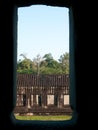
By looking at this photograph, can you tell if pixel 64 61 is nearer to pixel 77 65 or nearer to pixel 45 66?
pixel 45 66

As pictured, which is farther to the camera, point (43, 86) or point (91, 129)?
point (43, 86)

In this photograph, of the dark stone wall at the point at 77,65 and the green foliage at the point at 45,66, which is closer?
the dark stone wall at the point at 77,65

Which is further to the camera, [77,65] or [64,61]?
A: [64,61]

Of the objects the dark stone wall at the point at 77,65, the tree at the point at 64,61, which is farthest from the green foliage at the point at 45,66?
the dark stone wall at the point at 77,65

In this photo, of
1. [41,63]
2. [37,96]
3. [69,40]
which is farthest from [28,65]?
[69,40]

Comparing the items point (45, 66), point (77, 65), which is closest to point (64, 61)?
point (45, 66)

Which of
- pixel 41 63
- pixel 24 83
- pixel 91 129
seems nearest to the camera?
pixel 91 129

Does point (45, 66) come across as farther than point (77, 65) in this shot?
Yes

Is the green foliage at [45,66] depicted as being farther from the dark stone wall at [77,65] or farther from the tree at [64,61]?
the dark stone wall at [77,65]

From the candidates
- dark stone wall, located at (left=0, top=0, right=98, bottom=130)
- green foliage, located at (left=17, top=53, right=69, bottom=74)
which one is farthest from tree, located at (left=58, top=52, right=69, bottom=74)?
dark stone wall, located at (left=0, top=0, right=98, bottom=130)

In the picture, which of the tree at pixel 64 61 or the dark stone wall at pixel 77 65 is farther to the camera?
the tree at pixel 64 61
